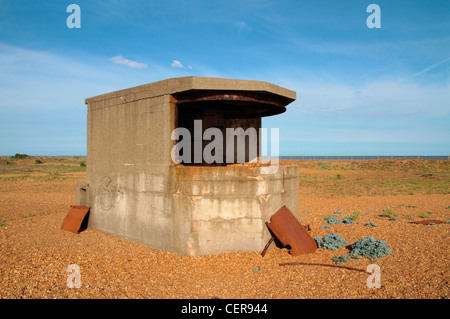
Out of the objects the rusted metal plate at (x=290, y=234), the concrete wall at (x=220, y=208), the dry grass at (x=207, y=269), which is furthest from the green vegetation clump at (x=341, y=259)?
the concrete wall at (x=220, y=208)

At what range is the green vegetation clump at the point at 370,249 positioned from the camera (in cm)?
558

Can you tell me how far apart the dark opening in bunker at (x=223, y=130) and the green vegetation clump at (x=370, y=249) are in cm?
354

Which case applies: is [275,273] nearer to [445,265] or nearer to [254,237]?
[254,237]

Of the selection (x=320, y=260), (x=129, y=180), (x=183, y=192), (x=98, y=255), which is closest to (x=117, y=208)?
(x=129, y=180)

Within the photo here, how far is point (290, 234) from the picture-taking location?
5.99 meters

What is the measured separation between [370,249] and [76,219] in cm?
740

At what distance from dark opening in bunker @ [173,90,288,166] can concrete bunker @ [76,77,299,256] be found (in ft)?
0.14

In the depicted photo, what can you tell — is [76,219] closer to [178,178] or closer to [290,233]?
[178,178]

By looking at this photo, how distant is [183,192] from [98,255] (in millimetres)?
2177

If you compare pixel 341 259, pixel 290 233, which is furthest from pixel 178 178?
pixel 341 259

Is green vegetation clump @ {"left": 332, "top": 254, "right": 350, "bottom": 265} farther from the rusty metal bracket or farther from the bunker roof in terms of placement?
the bunker roof

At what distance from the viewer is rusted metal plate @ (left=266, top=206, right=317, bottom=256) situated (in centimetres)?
591

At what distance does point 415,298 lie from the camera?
3.96 m

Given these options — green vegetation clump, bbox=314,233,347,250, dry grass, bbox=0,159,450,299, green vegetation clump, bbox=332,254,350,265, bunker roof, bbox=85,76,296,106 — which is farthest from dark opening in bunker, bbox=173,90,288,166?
green vegetation clump, bbox=332,254,350,265
